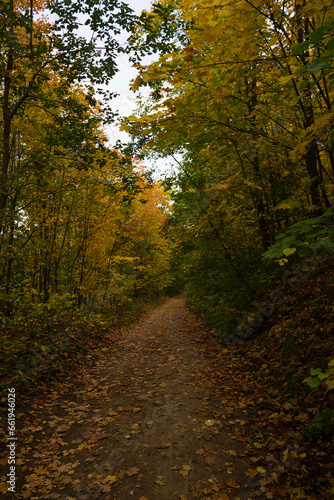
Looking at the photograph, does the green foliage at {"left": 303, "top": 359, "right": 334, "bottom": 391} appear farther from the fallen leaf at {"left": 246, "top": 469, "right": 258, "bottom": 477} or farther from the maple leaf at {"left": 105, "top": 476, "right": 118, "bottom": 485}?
the maple leaf at {"left": 105, "top": 476, "right": 118, "bottom": 485}

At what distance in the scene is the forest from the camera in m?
2.72

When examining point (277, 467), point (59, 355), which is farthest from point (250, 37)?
point (59, 355)

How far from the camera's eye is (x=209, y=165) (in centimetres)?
721

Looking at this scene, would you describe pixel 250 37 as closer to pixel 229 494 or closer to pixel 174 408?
pixel 229 494

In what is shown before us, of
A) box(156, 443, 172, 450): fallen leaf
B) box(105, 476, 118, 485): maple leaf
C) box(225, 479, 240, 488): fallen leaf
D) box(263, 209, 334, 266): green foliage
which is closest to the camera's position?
box(263, 209, 334, 266): green foliage

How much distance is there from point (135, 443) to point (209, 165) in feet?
20.5

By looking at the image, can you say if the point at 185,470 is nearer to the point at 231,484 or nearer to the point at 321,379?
the point at 231,484

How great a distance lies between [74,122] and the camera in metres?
5.60

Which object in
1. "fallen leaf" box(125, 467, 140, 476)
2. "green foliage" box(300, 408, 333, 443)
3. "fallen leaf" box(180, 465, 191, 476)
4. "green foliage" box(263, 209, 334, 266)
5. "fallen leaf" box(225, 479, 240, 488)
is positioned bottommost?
"fallen leaf" box(225, 479, 240, 488)

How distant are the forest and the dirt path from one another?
0.97 meters

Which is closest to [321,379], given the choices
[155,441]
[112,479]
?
[155,441]

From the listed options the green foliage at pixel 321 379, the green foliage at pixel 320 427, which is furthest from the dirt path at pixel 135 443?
the green foliage at pixel 321 379

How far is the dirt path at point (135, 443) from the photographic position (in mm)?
2986

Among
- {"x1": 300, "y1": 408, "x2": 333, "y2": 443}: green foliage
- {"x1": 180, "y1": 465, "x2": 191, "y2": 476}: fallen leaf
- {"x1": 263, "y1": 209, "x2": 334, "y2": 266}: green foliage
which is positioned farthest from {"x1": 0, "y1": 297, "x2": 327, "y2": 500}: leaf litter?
{"x1": 263, "y1": 209, "x2": 334, "y2": 266}: green foliage
